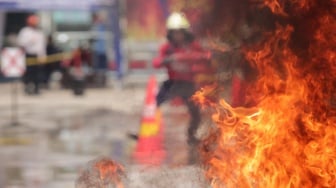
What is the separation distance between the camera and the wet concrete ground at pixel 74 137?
345 inches

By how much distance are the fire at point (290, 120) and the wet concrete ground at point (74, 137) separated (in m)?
0.59

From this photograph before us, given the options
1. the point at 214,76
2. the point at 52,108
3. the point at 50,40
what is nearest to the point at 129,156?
the point at 214,76

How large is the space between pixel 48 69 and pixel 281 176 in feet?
46.4

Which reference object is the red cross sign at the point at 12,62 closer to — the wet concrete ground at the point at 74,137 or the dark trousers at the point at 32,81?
the wet concrete ground at the point at 74,137

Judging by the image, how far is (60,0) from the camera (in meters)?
17.8

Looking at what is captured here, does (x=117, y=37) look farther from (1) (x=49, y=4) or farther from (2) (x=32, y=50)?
(2) (x=32, y=50)

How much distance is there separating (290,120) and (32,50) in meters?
12.9

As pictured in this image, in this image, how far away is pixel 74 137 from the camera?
12.3 metres

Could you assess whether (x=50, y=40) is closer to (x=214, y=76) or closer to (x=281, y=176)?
(x=214, y=76)

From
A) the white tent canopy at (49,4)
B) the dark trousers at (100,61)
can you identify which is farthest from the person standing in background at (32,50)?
the dark trousers at (100,61)

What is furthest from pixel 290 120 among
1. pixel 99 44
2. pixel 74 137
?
pixel 99 44

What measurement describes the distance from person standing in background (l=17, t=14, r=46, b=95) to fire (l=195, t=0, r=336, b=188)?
488 inches

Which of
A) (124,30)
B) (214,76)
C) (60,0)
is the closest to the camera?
(214,76)

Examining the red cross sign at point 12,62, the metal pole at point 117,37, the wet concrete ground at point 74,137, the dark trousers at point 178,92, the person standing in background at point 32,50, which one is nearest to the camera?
the wet concrete ground at point 74,137
